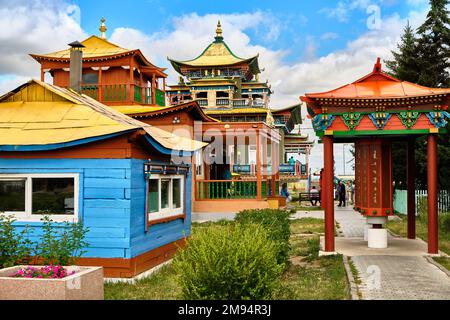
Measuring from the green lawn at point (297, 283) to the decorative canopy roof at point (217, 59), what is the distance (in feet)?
113

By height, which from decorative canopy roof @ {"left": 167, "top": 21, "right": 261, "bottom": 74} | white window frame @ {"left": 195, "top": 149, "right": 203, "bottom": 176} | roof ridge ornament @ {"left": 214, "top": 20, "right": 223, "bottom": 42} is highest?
roof ridge ornament @ {"left": 214, "top": 20, "right": 223, "bottom": 42}

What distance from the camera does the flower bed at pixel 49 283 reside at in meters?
6.88

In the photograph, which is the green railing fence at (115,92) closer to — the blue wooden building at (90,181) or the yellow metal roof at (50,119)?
the yellow metal roof at (50,119)

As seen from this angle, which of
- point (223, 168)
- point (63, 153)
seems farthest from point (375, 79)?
point (223, 168)

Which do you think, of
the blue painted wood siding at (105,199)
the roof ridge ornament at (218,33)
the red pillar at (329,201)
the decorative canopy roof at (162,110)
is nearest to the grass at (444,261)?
the red pillar at (329,201)

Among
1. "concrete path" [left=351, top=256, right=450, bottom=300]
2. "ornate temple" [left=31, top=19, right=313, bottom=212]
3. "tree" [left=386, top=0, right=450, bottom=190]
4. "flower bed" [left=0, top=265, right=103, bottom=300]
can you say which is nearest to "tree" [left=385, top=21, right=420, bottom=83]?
"tree" [left=386, top=0, right=450, bottom=190]

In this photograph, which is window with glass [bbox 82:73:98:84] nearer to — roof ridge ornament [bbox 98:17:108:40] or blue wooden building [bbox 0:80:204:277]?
roof ridge ornament [bbox 98:17:108:40]

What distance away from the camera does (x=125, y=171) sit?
32.5ft

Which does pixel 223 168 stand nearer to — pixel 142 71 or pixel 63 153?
pixel 142 71

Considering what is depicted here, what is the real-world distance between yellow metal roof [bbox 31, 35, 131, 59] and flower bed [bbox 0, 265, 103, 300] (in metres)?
19.5

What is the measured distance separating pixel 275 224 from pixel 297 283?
1.81m

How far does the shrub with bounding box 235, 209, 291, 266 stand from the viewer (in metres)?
10.5
